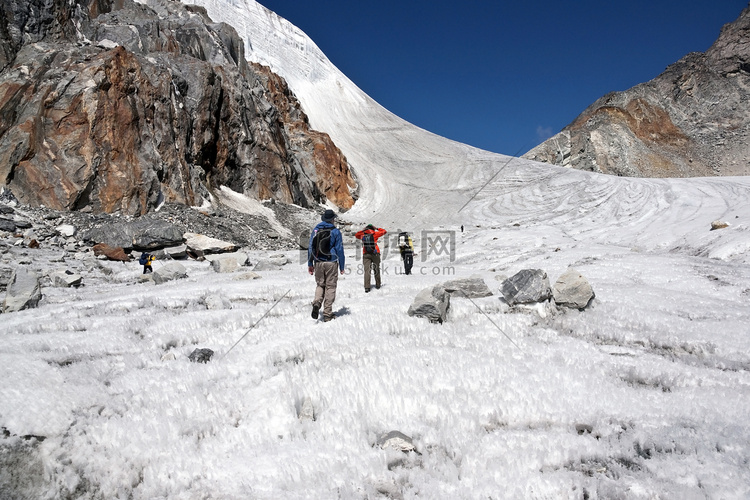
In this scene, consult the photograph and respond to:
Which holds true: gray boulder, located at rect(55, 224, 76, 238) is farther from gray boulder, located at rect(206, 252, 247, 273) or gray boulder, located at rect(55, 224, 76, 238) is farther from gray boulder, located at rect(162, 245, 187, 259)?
gray boulder, located at rect(206, 252, 247, 273)

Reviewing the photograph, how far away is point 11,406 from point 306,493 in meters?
2.68

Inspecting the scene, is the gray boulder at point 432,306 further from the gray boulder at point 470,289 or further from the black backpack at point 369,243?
the black backpack at point 369,243

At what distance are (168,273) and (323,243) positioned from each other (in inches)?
319

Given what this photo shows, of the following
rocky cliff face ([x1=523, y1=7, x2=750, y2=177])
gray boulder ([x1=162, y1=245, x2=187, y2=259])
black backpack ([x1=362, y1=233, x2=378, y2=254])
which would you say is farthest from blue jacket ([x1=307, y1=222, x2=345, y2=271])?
rocky cliff face ([x1=523, y1=7, x2=750, y2=177])

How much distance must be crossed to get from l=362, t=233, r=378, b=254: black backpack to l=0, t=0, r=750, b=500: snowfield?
41.4 inches

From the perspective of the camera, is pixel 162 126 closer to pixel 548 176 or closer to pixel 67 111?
pixel 67 111

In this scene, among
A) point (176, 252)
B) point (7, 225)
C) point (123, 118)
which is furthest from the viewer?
point (123, 118)

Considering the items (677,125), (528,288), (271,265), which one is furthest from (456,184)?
(528,288)

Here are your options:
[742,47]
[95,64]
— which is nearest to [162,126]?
[95,64]

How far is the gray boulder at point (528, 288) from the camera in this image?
7449 millimetres

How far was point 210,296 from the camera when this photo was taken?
28.6 feet

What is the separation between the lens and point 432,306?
23.0 ft

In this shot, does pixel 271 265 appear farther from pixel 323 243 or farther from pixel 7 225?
pixel 7 225

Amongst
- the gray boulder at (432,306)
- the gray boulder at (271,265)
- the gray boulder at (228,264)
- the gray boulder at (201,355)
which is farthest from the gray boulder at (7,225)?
the gray boulder at (432,306)
